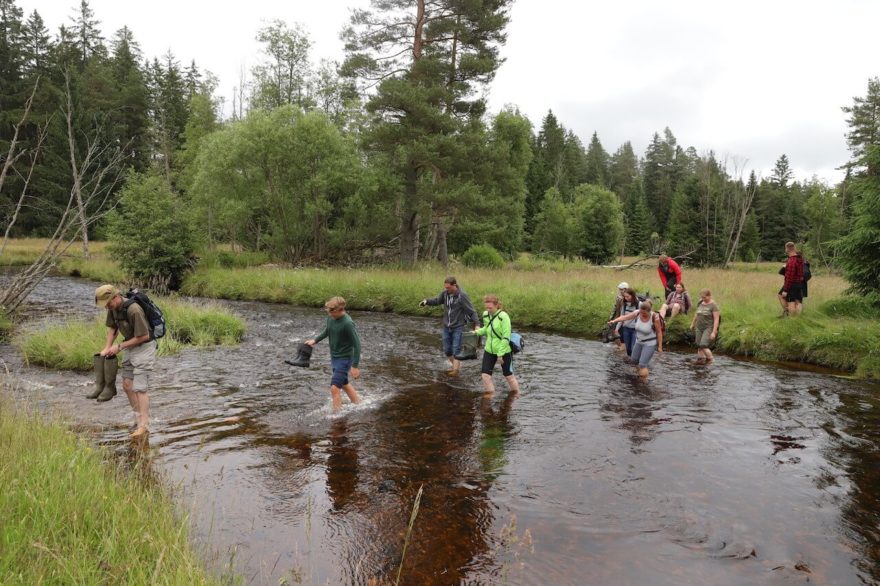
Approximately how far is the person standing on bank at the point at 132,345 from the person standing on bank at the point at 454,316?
19.0 feet

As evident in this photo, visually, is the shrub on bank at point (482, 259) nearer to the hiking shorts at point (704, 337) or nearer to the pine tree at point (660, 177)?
the hiking shorts at point (704, 337)

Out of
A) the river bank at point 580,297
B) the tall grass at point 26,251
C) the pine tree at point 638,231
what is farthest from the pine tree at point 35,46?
the pine tree at point 638,231

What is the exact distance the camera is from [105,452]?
6.38m

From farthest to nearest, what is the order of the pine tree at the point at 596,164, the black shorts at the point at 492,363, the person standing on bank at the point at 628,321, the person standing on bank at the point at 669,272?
the pine tree at the point at 596,164 → the person standing on bank at the point at 669,272 → the person standing on bank at the point at 628,321 → the black shorts at the point at 492,363

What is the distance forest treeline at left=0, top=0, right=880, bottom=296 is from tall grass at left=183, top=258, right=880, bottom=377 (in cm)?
214

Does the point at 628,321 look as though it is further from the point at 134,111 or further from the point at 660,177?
the point at 660,177

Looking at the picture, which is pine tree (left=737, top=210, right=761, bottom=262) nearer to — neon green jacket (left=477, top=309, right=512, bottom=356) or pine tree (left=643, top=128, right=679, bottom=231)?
pine tree (left=643, top=128, right=679, bottom=231)

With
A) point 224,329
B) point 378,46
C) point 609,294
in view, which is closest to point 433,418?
point 224,329

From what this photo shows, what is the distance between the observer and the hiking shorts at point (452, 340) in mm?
11766

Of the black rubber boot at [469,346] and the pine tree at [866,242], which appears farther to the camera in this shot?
the pine tree at [866,242]

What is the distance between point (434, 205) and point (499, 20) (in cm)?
1004

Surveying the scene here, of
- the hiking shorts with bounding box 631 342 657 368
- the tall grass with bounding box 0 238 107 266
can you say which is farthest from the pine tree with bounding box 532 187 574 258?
the hiking shorts with bounding box 631 342 657 368

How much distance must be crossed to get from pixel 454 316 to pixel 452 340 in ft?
2.02

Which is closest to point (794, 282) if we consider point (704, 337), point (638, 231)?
point (704, 337)
